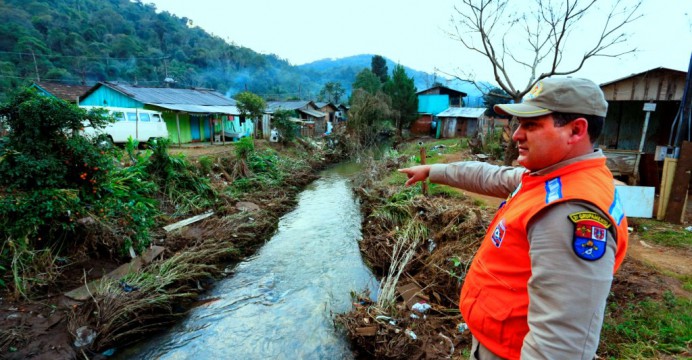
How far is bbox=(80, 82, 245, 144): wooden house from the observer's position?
17.6 meters

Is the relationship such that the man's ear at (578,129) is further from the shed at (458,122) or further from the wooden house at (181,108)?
the shed at (458,122)

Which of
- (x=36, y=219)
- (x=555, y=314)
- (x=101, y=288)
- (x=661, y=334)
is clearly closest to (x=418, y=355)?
(x=661, y=334)

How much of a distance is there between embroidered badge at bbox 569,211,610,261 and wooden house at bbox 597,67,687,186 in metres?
9.28

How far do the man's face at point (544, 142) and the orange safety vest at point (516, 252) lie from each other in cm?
7

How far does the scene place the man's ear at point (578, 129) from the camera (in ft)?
4.15

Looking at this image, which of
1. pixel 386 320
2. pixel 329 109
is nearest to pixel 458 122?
pixel 329 109

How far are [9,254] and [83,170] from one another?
4.96 feet

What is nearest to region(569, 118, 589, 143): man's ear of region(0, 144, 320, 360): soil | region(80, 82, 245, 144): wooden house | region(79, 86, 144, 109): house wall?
region(0, 144, 320, 360): soil

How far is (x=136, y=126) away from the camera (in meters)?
14.7

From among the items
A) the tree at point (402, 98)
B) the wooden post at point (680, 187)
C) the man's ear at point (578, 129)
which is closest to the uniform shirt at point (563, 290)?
the man's ear at point (578, 129)

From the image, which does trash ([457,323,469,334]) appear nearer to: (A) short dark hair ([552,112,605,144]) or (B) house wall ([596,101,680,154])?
(A) short dark hair ([552,112,605,144])

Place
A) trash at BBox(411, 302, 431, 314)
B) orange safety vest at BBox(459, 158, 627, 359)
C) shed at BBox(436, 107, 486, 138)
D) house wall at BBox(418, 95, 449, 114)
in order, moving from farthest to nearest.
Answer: house wall at BBox(418, 95, 449, 114), shed at BBox(436, 107, 486, 138), trash at BBox(411, 302, 431, 314), orange safety vest at BBox(459, 158, 627, 359)

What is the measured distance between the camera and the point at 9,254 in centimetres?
471

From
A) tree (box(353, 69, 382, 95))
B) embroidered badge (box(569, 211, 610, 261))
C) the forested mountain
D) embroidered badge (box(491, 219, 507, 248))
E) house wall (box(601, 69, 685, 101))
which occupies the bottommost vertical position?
embroidered badge (box(491, 219, 507, 248))
